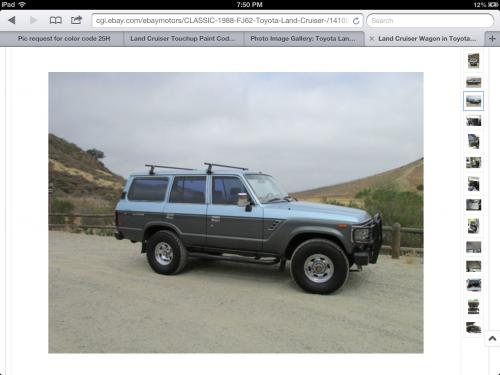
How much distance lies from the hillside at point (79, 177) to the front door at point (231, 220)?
14.8 meters

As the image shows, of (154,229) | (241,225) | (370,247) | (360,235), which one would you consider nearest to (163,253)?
(154,229)

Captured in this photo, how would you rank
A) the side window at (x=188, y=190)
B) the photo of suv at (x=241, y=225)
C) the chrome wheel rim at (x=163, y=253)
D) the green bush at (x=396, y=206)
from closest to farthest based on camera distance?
the photo of suv at (x=241, y=225) → the side window at (x=188, y=190) → the chrome wheel rim at (x=163, y=253) → the green bush at (x=396, y=206)

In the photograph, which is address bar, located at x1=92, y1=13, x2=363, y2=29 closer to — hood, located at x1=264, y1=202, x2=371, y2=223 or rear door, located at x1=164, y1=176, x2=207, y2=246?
hood, located at x1=264, y1=202, x2=371, y2=223

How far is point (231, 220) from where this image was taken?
515cm

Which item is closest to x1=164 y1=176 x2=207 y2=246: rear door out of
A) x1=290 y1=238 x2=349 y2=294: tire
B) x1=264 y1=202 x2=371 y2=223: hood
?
x1=264 y1=202 x2=371 y2=223: hood

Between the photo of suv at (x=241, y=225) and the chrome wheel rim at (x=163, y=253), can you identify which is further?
the chrome wheel rim at (x=163, y=253)

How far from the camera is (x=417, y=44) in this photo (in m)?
2.62

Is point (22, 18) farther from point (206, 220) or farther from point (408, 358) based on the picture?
point (408, 358)

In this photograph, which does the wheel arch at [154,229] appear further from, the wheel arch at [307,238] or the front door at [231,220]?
the wheel arch at [307,238]

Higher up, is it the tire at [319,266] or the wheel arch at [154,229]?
the wheel arch at [154,229]

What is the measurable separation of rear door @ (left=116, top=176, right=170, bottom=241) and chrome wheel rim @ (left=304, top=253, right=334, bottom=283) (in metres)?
2.74

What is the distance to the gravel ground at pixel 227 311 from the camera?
3.17 meters
